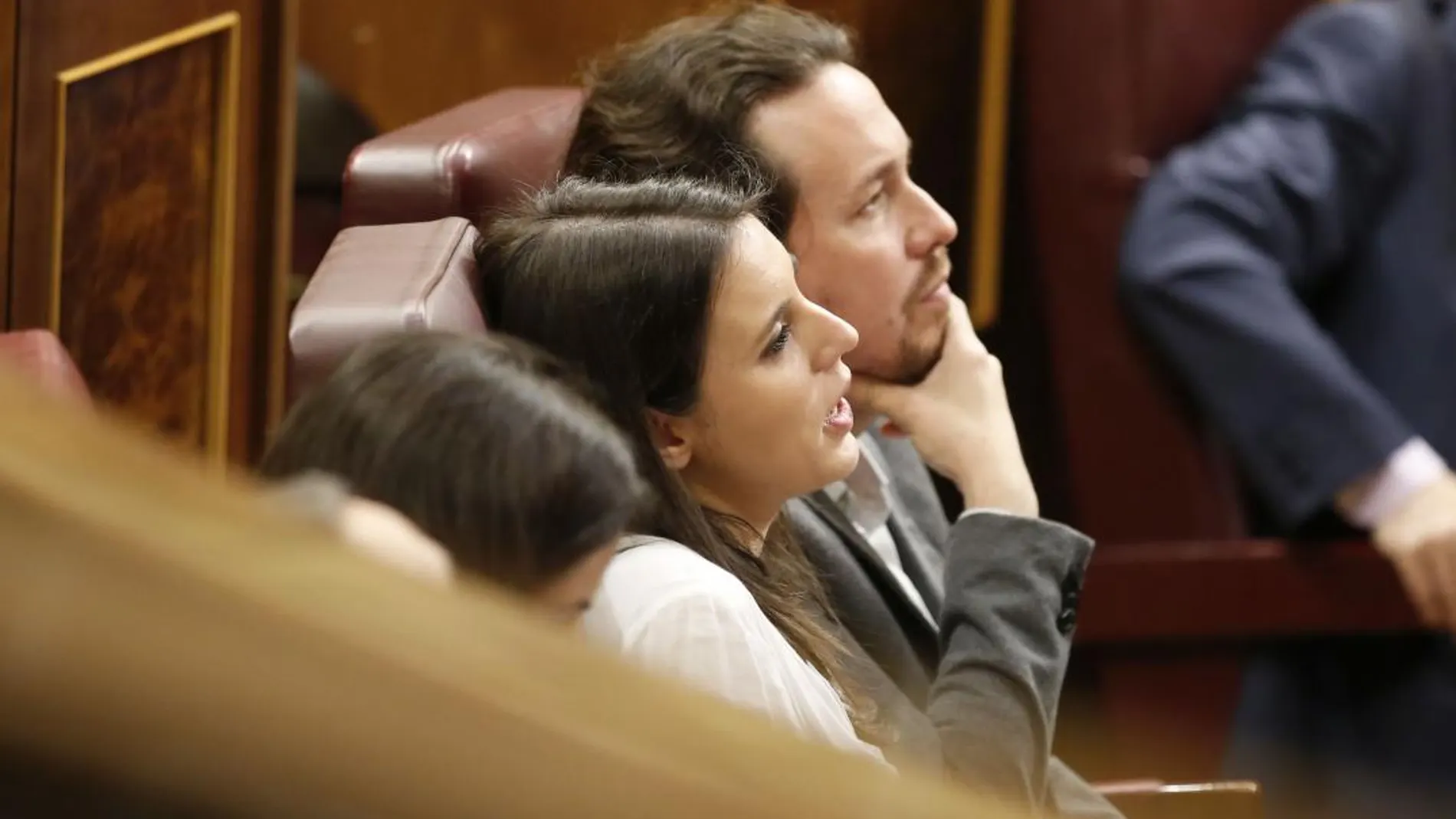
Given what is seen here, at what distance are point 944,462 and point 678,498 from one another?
1.00 feet

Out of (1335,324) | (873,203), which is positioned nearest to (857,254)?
(873,203)

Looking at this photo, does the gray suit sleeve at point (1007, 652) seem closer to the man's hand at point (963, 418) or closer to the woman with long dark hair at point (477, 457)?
the man's hand at point (963, 418)

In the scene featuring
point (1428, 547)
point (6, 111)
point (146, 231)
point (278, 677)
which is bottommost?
point (1428, 547)

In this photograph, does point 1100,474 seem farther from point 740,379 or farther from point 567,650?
point 567,650

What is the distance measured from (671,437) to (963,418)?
0.29 metres

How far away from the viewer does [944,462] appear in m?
1.12

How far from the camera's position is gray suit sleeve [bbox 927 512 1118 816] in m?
0.91

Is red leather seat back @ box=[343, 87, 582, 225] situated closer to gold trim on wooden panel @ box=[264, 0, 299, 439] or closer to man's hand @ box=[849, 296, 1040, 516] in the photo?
man's hand @ box=[849, 296, 1040, 516]

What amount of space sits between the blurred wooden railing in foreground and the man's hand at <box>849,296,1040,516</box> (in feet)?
2.87

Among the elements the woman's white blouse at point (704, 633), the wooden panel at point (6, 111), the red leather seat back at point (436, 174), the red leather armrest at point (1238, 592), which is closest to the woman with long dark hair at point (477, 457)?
the woman's white blouse at point (704, 633)

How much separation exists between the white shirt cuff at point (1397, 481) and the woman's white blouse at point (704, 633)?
34.5 inches

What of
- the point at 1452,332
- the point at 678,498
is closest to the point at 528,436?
the point at 678,498

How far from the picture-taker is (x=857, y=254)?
1.18 m

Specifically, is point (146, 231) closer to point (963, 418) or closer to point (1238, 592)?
point (963, 418)
